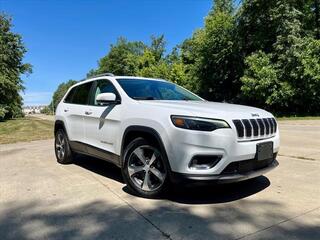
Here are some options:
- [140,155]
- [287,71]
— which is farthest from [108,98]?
[287,71]

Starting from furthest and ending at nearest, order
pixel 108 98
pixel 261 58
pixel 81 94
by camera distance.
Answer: pixel 261 58 < pixel 81 94 < pixel 108 98

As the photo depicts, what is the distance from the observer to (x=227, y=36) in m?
32.4

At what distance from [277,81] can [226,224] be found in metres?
23.5

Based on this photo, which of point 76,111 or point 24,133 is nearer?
point 76,111

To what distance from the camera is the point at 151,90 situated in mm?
5855

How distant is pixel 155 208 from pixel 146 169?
2.01 ft

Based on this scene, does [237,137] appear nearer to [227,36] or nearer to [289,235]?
[289,235]

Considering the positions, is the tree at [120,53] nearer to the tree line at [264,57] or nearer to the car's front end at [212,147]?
the tree line at [264,57]

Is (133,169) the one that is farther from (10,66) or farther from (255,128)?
(10,66)

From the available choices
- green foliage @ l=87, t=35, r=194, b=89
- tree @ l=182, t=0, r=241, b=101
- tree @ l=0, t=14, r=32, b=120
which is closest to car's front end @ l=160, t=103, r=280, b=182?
tree @ l=182, t=0, r=241, b=101

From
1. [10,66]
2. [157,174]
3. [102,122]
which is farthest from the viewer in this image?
[10,66]

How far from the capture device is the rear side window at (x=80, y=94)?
6711mm

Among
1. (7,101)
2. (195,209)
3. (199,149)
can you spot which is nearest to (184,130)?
(199,149)

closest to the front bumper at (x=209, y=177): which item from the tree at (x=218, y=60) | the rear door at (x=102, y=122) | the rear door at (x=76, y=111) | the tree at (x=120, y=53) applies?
the rear door at (x=102, y=122)
